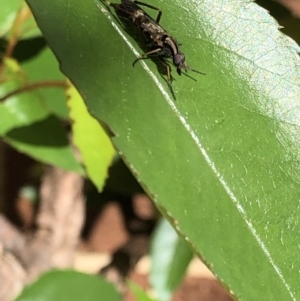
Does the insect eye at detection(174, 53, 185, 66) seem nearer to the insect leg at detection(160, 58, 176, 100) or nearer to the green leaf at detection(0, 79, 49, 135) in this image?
the insect leg at detection(160, 58, 176, 100)

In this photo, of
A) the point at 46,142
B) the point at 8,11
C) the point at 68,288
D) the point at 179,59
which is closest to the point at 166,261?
the point at 68,288

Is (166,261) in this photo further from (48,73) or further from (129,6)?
(129,6)

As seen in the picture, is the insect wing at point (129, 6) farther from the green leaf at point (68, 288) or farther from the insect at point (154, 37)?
the green leaf at point (68, 288)

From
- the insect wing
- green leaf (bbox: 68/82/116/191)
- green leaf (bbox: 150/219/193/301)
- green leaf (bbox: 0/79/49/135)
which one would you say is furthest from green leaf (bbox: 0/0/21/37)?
green leaf (bbox: 150/219/193/301)

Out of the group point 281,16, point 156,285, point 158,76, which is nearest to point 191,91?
point 158,76

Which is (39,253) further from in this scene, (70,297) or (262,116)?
(262,116)
